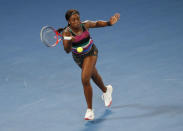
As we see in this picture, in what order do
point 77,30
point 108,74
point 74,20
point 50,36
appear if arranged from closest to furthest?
point 74,20
point 77,30
point 50,36
point 108,74

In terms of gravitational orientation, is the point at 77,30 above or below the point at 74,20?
below

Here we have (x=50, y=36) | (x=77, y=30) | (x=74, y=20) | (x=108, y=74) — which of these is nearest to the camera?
(x=74, y=20)

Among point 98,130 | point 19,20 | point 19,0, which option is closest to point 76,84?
point 98,130

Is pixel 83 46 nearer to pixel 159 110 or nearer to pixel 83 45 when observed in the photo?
pixel 83 45

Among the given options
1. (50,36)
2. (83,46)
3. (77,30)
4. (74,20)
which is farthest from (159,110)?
(50,36)

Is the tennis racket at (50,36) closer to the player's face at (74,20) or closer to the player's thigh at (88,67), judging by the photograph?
the player's face at (74,20)

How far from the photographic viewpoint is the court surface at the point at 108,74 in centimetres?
586

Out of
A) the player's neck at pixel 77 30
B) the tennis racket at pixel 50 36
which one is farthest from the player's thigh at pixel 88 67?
the tennis racket at pixel 50 36

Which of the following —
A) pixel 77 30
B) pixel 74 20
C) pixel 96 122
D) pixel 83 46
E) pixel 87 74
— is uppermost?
pixel 74 20

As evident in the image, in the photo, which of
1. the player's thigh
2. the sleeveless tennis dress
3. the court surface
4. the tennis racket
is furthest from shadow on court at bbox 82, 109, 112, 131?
the tennis racket

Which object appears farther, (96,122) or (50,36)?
(50,36)

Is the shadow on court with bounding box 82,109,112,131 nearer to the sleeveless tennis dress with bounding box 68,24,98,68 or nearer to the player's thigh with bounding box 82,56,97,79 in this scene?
the player's thigh with bounding box 82,56,97,79

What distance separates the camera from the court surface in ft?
19.2

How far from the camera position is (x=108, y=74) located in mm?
Answer: 7684
